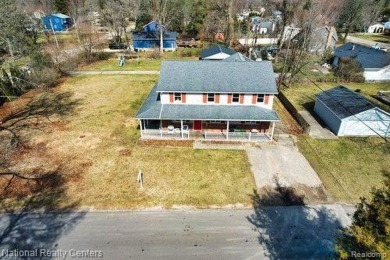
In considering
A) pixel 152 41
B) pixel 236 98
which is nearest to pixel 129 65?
pixel 152 41

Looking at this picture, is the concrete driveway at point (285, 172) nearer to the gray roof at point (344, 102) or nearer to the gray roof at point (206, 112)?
the gray roof at point (206, 112)

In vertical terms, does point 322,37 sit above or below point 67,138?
above

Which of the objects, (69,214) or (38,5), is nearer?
(69,214)

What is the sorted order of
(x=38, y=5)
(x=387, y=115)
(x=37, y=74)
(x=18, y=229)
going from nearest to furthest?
(x=18, y=229)
(x=387, y=115)
(x=37, y=74)
(x=38, y=5)

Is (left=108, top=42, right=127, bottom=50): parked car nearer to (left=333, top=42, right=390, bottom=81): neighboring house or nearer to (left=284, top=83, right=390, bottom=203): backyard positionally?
(left=333, top=42, right=390, bottom=81): neighboring house

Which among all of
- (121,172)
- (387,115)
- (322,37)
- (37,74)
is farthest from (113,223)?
(322,37)

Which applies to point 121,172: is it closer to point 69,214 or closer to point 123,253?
point 69,214

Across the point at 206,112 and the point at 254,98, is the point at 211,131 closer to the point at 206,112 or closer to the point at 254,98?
the point at 206,112
